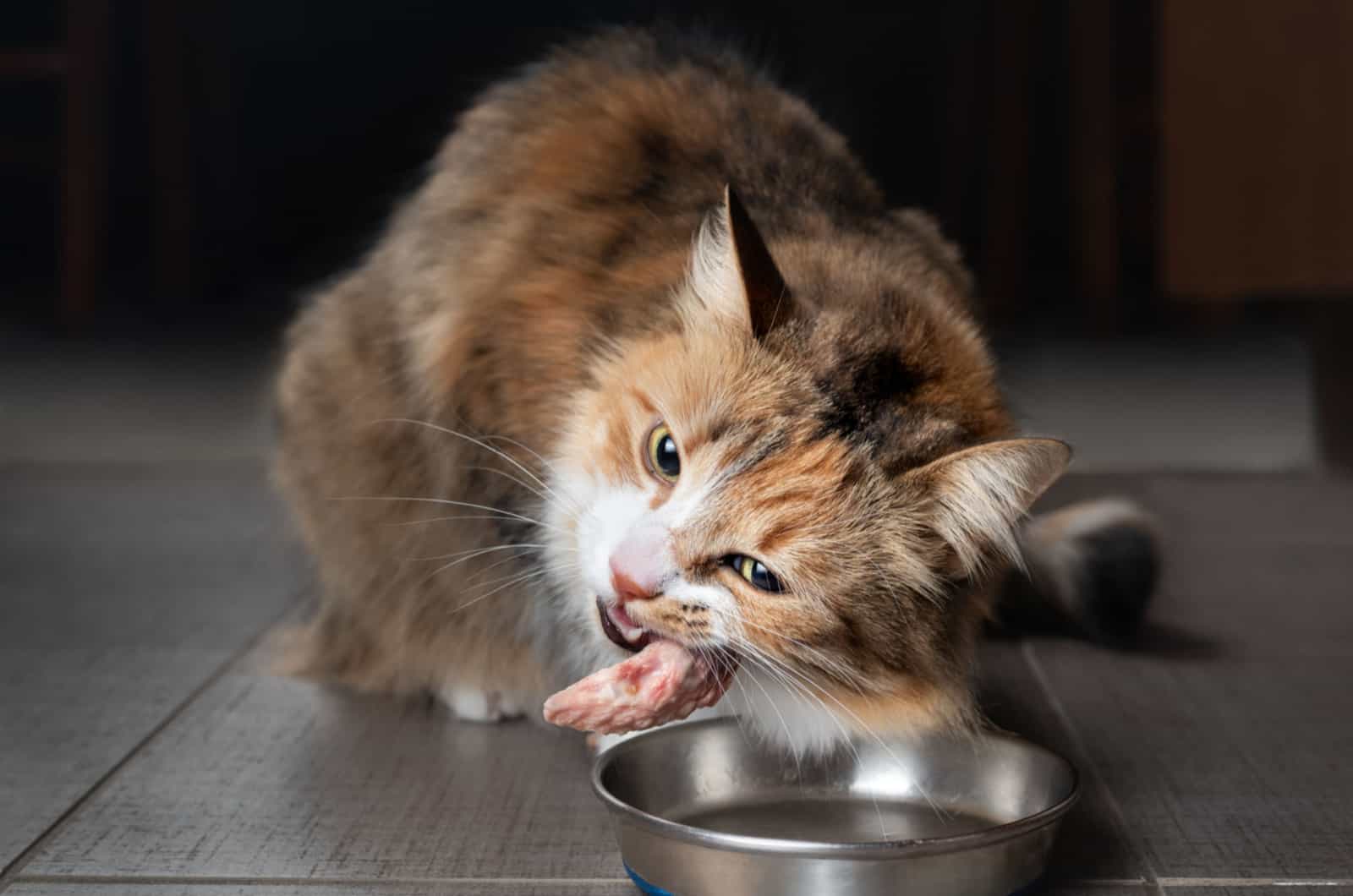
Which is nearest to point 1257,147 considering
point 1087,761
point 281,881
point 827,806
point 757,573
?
point 1087,761

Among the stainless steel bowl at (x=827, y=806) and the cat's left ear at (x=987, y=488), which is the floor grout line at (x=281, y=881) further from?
the cat's left ear at (x=987, y=488)

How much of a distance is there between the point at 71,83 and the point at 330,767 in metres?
3.53

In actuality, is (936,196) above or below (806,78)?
below

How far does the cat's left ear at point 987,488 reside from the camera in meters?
1.28

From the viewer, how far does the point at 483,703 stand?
1.88 m

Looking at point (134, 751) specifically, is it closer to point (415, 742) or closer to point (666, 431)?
point (415, 742)

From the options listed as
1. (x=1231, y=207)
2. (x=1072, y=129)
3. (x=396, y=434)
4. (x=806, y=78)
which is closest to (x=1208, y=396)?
(x=1231, y=207)

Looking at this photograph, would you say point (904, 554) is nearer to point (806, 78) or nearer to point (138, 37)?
point (806, 78)

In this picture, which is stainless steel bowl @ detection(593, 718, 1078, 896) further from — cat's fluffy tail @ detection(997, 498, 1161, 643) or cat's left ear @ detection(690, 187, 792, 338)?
cat's fluffy tail @ detection(997, 498, 1161, 643)

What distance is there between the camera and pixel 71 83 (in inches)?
180

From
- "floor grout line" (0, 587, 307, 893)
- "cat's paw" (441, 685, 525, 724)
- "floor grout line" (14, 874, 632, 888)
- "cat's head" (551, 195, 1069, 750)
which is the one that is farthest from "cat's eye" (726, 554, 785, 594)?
"floor grout line" (0, 587, 307, 893)

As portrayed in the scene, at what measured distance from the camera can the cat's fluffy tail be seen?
2070 mm

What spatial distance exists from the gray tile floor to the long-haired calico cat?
14cm

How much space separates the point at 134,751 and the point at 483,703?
416 mm
